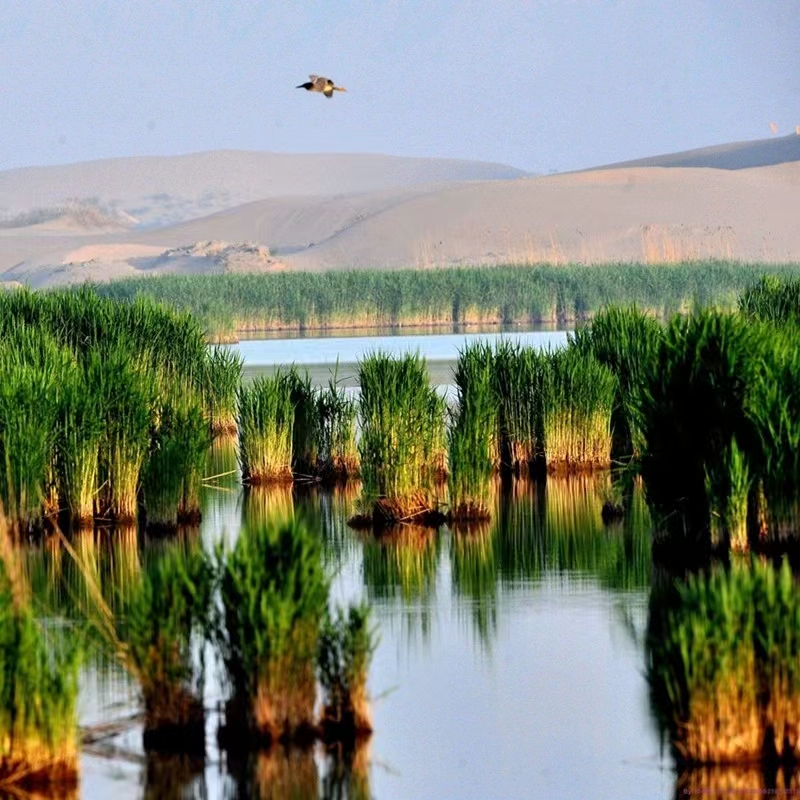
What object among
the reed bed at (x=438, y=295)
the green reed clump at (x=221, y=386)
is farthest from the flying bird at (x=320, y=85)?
the reed bed at (x=438, y=295)

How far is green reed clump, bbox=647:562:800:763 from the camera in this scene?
8.59 m

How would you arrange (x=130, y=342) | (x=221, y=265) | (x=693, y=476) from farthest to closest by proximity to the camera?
1. (x=221, y=265)
2. (x=130, y=342)
3. (x=693, y=476)

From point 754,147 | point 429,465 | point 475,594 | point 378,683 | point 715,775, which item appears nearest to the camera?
point 715,775

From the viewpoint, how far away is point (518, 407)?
2022cm

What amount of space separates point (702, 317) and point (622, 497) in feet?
11.6

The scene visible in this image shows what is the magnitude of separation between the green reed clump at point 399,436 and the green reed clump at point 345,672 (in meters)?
7.47

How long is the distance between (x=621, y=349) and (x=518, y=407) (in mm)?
1748

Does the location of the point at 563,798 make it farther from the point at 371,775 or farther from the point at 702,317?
the point at 702,317

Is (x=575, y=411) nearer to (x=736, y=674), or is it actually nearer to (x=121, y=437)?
(x=121, y=437)

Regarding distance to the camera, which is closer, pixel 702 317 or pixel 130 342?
pixel 702 317

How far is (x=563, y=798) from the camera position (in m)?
8.80

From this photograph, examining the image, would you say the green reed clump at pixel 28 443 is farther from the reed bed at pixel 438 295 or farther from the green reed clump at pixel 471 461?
the reed bed at pixel 438 295

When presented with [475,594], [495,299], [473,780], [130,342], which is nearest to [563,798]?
[473,780]

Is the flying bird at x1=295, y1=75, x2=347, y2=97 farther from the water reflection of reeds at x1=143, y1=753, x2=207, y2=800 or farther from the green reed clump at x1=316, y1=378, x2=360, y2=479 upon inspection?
the water reflection of reeds at x1=143, y1=753, x2=207, y2=800
